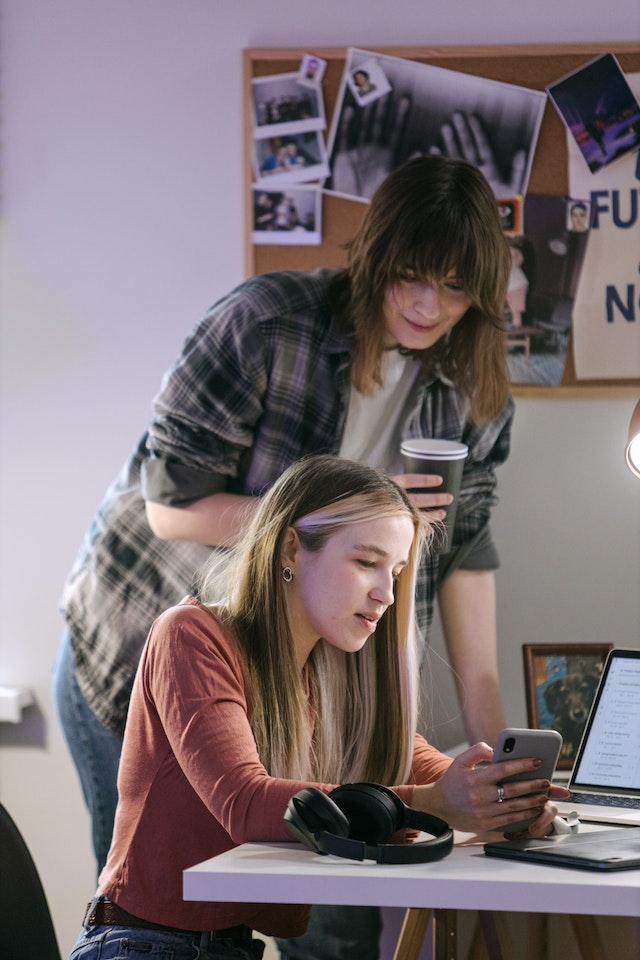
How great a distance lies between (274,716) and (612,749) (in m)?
0.52

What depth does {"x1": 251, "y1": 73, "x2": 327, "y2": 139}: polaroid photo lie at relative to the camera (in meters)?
2.28

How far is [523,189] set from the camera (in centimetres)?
Answer: 228

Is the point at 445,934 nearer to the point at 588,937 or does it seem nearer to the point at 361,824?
the point at 361,824

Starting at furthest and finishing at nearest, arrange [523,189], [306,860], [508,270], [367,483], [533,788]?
[523,189] → [508,270] → [367,483] → [533,788] → [306,860]

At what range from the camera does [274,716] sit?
1410 millimetres

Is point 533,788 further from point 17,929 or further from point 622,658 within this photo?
point 17,929

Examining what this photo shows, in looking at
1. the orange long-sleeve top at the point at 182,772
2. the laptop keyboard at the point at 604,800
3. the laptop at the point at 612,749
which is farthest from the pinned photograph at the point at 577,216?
the orange long-sleeve top at the point at 182,772

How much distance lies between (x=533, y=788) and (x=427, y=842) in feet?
0.58

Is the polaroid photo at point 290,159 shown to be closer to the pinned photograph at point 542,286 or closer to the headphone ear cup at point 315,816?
the pinned photograph at point 542,286

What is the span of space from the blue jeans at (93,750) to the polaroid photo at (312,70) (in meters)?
1.15

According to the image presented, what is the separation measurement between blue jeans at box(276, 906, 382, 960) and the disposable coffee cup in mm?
730

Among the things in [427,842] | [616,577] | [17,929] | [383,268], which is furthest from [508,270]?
[17,929]

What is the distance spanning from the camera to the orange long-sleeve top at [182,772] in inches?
49.4

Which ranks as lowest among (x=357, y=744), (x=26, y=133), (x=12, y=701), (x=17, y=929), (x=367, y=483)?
(x=12, y=701)
